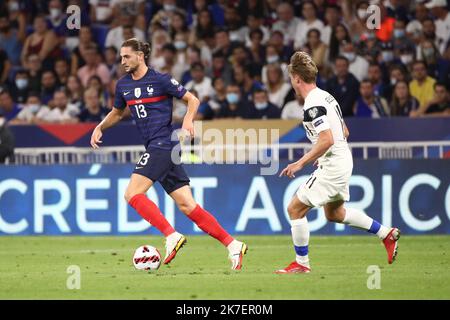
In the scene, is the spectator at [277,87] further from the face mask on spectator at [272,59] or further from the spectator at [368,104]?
the spectator at [368,104]

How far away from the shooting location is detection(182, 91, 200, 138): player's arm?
11.0 metres

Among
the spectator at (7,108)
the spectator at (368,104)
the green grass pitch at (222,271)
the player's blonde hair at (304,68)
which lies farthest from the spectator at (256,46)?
the player's blonde hair at (304,68)

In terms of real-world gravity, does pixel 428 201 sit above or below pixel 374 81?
below

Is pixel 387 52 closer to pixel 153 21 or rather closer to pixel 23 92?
pixel 153 21

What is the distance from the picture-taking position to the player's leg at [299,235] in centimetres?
1088

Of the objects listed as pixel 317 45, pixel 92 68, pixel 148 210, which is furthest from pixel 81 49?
pixel 148 210

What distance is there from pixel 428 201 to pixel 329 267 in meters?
5.05

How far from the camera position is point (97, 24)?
2236 cm

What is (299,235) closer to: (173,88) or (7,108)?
(173,88)

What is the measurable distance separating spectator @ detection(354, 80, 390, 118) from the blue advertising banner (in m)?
1.93

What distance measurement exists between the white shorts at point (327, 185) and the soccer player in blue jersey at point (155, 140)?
3.12ft

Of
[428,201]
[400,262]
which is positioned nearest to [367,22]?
[428,201]

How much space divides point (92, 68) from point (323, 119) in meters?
11.1

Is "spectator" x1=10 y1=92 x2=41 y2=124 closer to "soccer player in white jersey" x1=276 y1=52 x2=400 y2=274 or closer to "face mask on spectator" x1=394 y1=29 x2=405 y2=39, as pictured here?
"face mask on spectator" x1=394 y1=29 x2=405 y2=39
